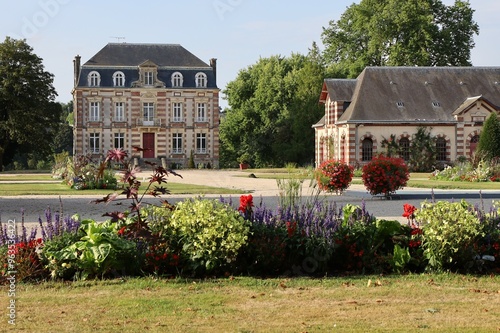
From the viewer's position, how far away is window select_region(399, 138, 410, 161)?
42594 mm

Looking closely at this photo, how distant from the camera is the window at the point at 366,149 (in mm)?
42531

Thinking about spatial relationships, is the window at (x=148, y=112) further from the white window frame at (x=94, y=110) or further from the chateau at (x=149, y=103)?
the white window frame at (x=94, y=110)

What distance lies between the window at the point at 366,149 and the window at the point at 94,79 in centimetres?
2172

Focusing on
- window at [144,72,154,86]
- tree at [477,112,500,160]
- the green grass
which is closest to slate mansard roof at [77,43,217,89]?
window at [144,72,154,86]

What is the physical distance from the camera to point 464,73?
4466 cm

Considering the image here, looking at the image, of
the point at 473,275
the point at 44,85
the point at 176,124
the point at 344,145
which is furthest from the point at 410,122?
the point at 473,275

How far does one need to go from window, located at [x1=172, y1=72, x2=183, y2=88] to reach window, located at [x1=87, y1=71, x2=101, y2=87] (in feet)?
17.5

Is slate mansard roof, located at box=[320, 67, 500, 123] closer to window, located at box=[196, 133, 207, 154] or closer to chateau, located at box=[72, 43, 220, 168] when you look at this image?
chateau, located at box=[72, 43, 220, 168]

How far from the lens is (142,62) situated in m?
55.9

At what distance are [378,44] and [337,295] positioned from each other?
4598cm

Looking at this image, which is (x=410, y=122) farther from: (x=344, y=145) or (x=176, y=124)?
(x=176, y=124)

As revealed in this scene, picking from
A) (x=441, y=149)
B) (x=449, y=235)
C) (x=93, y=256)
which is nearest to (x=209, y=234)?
(x=93, y=256)

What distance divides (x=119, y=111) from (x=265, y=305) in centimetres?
5017

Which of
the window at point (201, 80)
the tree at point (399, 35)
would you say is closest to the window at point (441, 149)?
the tree at point (399, 35)
